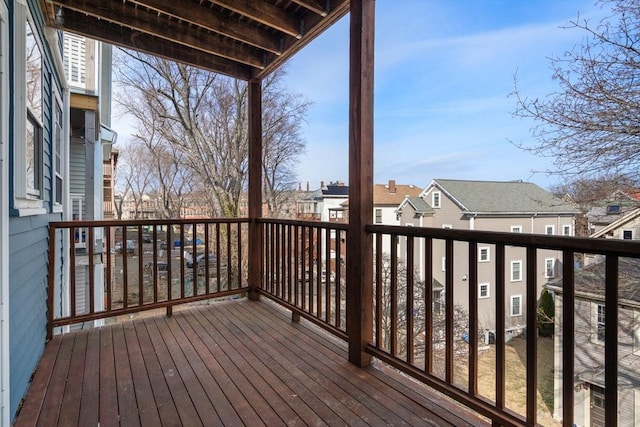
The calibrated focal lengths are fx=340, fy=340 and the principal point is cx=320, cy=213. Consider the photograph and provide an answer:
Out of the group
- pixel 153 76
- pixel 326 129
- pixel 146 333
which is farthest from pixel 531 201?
pixel 153 76

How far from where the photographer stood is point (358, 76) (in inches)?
84.4

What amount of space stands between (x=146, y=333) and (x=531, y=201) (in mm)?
3244

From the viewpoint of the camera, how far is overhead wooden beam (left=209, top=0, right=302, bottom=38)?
2.48 metres

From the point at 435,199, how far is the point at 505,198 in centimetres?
52

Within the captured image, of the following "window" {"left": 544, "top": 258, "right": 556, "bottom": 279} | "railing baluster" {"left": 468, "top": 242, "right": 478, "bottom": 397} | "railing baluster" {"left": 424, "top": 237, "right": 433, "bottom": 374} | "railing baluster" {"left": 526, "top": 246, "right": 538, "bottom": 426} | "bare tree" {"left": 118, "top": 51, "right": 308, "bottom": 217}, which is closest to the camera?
"railing baluster" {"left": 526, "top": 246, "right": 538, "bottom": 426}

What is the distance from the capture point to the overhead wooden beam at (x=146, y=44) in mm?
2686

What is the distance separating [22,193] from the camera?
1.84 meters

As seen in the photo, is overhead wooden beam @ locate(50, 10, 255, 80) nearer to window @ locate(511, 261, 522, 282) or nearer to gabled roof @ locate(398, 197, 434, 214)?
gabled roof @ locate(398, 197, 434, 214)

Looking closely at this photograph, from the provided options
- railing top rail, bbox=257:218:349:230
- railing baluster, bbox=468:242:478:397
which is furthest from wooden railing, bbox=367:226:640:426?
railing top rail, bbox=257:218:349:230

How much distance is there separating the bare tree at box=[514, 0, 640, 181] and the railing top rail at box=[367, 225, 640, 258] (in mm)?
1680

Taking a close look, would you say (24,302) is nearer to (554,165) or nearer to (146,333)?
(146,333)

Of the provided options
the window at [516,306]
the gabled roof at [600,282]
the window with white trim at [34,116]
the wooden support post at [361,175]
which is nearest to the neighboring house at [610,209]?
the gabled roof at [600,282]

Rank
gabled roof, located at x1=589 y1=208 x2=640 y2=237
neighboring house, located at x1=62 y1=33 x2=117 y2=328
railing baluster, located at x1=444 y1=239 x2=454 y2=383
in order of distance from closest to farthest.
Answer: railing baluster, located at x1=444 y1=239 x2=454 y2=383 < gabled roof, located at x1=589 y1=208 x2=640 y2=237 < neighboring house, located at x1=62 y1=33 x2=117 y2=328

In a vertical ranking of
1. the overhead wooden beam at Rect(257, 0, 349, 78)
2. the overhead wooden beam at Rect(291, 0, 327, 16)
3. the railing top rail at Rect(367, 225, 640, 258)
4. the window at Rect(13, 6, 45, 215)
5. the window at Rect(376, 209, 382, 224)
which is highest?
the overhead wooden beam at Rect(291, 0, 327, 16)
